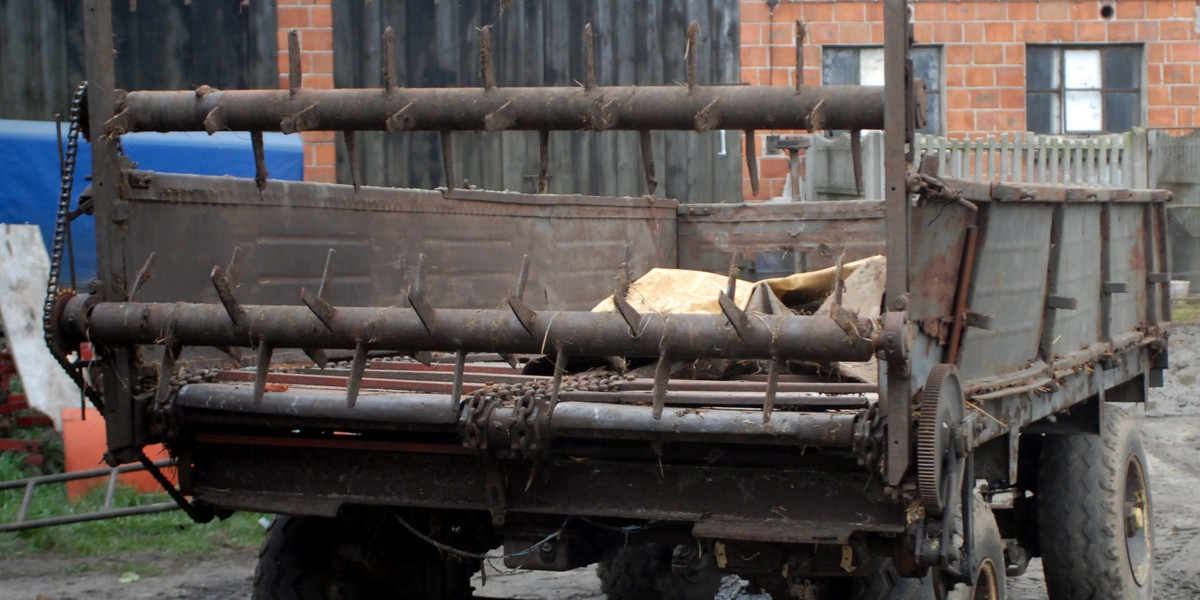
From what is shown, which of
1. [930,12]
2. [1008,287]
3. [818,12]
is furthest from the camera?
[930,12]

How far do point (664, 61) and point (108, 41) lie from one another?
26.4 feet

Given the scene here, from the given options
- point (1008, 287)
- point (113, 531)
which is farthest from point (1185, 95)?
point (113, 531)

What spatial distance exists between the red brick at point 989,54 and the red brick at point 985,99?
→ 11.1 inches

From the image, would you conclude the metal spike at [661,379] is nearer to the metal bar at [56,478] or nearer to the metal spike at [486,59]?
the metal spike at [486,59]

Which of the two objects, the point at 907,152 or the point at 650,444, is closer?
the point at 907,152

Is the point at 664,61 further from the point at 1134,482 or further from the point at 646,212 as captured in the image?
the point at 1134,482

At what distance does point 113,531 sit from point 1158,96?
10.4 metres

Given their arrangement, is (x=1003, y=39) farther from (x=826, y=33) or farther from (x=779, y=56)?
(x=779, y=56)

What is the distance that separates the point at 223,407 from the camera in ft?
11.1

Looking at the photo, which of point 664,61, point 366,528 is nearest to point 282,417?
point 366,528

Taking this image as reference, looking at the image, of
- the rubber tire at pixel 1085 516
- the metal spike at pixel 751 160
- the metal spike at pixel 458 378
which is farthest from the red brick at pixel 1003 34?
the metal spike at pixel 458 378

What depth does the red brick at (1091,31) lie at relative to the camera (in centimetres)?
1210

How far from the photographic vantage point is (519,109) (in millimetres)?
3215

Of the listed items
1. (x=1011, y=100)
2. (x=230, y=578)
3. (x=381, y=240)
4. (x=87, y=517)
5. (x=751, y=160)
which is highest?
(x=1011, y=100)
